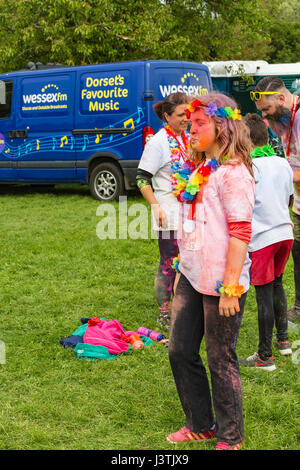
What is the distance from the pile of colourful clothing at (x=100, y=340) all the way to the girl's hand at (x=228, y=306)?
1.90m

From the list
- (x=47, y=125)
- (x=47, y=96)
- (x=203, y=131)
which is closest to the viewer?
(x=203, y=131)

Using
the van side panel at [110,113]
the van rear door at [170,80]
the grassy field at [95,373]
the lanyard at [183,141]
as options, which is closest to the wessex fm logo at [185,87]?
the van rear door at [170,80]

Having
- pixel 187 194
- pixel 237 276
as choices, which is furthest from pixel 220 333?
pixel 187 194

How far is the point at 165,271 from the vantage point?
17.6 ft

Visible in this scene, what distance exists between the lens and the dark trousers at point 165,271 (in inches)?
206

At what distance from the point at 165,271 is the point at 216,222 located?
2434mm

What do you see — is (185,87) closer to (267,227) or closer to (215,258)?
(267,227)

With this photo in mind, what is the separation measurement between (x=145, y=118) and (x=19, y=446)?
8414mm

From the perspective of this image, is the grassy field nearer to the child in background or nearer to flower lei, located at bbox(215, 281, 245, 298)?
the child in background

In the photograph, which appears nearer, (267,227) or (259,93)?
(267,227)

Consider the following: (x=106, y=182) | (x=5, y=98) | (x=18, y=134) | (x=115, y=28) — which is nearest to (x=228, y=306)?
(x=106, y=182)

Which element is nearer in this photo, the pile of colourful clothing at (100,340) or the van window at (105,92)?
the pile of colourful clothing at (100,340)

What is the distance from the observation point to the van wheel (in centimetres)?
1200

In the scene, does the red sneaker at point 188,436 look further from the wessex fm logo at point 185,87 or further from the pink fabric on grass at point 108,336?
the wessex fm logo at point 185,87
